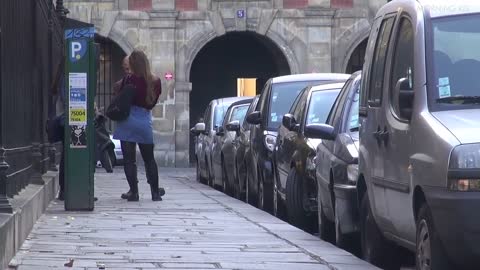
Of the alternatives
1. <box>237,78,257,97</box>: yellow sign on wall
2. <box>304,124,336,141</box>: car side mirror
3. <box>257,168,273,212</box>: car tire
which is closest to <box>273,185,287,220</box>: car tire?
<box>257,168,273,212</box>: car tire

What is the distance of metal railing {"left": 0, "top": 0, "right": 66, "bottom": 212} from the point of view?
10.2m

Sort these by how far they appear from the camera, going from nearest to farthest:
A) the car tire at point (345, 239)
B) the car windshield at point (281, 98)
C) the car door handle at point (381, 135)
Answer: the car door handle at point (381, 135), the car tire at point (345, 239), the car windshield at point (281, 98)

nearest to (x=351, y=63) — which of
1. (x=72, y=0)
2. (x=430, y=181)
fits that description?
(x=72, y=0)

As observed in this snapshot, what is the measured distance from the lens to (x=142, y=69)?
15219mm

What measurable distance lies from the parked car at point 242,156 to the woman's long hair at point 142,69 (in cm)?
279

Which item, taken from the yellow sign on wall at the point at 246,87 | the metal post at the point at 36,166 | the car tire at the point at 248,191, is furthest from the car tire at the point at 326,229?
the yellow sign on wall at the point at 246,87

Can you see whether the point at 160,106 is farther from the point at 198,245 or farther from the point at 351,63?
the point at 198,245

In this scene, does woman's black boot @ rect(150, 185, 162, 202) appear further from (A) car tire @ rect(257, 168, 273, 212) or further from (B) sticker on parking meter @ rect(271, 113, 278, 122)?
(B) sticker on parking meter @ rect(271, 113, 278, 122)

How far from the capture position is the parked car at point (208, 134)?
24.1 m

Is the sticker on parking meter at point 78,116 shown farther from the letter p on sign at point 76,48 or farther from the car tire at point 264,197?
the car tire at point 264,197

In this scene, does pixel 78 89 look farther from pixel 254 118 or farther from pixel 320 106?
pixel 254 118

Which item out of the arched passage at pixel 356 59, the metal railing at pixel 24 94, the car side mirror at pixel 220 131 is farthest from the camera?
the arched passage at pixel 356 59

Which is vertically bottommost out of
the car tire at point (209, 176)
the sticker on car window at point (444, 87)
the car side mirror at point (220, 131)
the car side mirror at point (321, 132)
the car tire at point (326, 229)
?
the car tire at point (209, 176)

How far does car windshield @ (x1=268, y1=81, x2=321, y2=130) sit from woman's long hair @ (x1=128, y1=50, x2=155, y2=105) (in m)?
1.99
